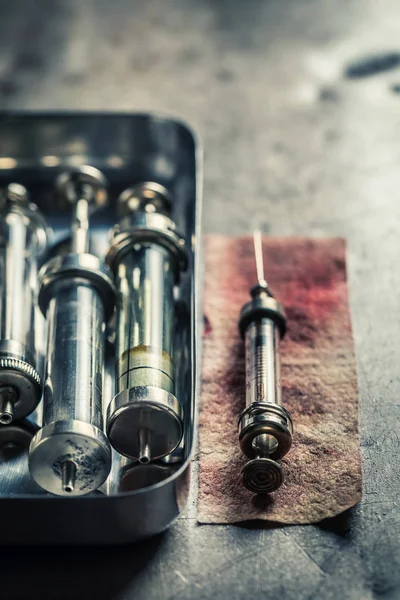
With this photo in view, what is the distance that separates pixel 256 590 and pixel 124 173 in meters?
0.68

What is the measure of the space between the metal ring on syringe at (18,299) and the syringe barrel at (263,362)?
8.7 inches

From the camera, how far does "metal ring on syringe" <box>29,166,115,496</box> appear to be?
81 centimetres

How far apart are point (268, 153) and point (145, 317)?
49cm

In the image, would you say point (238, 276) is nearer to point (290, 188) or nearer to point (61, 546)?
point (290, 188)

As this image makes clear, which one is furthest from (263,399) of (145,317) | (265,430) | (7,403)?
(7,403)

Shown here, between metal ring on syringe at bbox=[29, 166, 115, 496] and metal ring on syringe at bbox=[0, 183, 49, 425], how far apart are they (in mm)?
29

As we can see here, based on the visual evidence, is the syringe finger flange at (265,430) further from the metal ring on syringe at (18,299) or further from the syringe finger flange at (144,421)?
the metal ring on syringe at (18,299)

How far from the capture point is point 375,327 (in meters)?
1.06

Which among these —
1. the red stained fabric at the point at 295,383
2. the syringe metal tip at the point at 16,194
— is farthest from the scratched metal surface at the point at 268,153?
the syringe metal tip at the point at 16,194

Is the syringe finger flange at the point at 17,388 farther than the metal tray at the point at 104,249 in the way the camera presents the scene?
Yes

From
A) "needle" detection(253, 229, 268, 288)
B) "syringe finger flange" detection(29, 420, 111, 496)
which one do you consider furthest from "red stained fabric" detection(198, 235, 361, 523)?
"syringe finger flange" detection(29, 420, 111, 496)

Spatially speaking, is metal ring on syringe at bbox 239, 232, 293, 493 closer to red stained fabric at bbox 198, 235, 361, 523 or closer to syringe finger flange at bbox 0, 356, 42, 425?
red stained fabric at bbox 198, 235, 361, 523

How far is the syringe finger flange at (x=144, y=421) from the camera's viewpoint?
2.73 feet

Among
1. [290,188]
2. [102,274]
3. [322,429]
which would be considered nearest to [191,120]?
[290,188]
